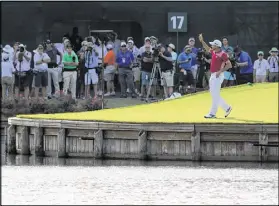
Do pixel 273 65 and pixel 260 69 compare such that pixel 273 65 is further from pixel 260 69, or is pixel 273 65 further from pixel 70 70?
pixel 70 70

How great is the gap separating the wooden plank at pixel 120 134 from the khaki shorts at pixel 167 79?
1002cm

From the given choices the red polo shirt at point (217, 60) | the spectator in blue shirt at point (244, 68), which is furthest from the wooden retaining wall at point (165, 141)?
the spectator in blue shirt at point (244, 68)

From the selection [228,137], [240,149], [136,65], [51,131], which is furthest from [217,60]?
[136,65]

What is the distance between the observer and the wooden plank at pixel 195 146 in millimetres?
31681

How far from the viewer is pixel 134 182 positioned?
27828 mm

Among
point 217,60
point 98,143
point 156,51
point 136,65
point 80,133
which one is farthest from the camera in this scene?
point 136,65

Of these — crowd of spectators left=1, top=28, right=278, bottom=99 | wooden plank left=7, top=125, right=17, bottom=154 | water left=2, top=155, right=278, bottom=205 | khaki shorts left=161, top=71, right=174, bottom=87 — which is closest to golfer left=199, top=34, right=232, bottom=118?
water left=2, top=155, right=278, bottom=205

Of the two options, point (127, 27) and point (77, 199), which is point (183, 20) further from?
point (77, 199)

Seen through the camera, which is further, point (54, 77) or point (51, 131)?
point (54, 77)

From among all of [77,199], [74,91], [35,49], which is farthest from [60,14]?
[77,199]

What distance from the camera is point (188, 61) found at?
42875 millimetres

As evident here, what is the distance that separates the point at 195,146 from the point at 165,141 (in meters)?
0.82

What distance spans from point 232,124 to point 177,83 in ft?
37.1

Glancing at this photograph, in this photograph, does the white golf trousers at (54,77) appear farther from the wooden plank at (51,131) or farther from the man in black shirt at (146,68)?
the wooden plank at (51,131)
